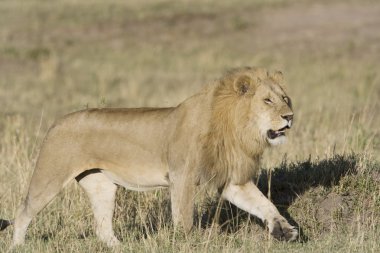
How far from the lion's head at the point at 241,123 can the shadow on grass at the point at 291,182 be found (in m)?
0.84

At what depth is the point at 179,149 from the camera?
6328 mm

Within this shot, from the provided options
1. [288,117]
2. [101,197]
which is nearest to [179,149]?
[288,117]

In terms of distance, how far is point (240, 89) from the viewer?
248 inches

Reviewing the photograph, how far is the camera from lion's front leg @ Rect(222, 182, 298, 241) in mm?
6094

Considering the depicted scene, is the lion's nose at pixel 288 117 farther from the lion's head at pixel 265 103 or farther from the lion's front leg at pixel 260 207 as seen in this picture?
the lion's front leg at pixel 260 207

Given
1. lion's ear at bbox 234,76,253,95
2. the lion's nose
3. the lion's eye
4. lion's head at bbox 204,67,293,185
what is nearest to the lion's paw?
lion's head at bbox 204,67,293,185

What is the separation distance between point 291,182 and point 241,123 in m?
1.43

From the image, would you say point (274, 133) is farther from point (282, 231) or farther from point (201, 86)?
point (201, 86)

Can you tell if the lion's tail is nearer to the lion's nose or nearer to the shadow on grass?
the shadow on grass

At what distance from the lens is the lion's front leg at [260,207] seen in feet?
20.0

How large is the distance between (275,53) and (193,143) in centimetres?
1718

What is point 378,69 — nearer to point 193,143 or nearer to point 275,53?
point 275,53

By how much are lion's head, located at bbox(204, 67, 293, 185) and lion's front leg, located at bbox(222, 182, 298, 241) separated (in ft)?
0.36

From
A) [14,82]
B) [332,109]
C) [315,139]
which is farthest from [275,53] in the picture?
[315,139]
